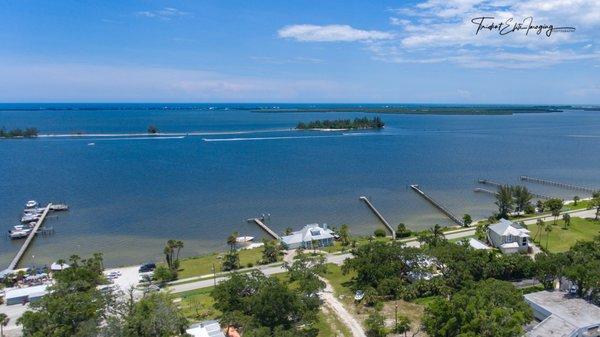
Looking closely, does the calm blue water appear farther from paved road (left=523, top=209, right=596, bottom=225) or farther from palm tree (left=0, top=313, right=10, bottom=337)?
palm tree (left=0, top=313, right=10, bottom=337)

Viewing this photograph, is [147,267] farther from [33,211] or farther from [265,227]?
[33,211]

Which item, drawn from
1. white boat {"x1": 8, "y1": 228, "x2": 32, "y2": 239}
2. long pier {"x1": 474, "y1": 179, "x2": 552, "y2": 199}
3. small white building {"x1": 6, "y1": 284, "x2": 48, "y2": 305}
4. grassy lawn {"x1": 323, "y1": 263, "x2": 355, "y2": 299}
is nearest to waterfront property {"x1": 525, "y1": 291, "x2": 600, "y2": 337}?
grassy lawn {"x1": 323, "y1": 263, "x2": 355, "y2": 299}

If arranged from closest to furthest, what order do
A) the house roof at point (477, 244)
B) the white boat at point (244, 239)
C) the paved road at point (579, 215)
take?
the house roof at point (477, 244) → the white boat at point (244, 239) → the paved road at point (579, 215)

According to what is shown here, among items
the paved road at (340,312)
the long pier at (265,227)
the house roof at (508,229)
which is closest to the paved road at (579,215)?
the house roof at (508,229)

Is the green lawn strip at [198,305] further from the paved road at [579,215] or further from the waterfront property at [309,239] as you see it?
the paved road at [579,215]

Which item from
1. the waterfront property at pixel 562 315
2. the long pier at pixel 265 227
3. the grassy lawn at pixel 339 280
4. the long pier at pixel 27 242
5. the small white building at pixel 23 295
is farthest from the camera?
the long pier at pixel 265 227

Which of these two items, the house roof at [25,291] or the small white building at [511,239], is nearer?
the house roof at [25,291]
